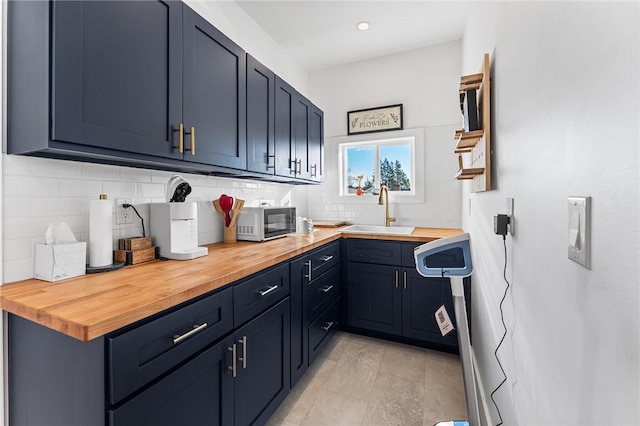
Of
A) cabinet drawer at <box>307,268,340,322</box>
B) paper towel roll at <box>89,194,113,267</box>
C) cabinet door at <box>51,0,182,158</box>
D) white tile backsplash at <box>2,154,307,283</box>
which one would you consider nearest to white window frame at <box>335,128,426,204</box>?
cabinet drawer at <box>307,268,340,322</box>

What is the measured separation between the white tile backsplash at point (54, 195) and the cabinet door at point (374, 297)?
5.43 ft

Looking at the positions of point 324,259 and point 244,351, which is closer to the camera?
point 244,351

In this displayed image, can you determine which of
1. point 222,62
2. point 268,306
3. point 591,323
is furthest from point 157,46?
point 591,323

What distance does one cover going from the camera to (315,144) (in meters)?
2.92

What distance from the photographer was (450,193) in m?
2.94

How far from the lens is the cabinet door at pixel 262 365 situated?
1.29 meters

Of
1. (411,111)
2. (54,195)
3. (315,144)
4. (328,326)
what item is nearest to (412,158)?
(411,111)

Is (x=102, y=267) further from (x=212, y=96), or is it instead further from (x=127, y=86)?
(x=212, y=96)

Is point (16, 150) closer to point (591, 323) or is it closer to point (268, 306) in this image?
point (268, 306)

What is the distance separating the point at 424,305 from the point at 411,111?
1952 millimetres

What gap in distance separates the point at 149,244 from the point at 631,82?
173 cm

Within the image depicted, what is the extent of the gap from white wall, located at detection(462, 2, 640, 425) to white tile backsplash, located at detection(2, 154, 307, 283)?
1741 mm

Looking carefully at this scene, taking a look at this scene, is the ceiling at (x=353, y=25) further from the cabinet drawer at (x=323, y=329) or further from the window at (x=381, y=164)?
the cabinet drawer at (x=323, y=329)

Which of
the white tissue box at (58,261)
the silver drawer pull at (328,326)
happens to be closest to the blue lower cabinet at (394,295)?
the silver drawer pull at (328,326)
